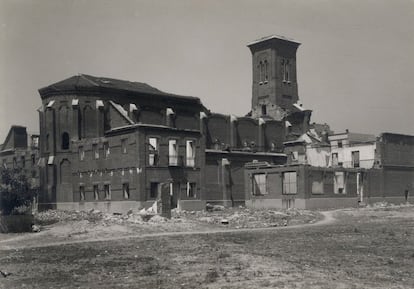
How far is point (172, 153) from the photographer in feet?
153

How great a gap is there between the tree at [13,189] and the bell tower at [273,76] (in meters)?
44.6

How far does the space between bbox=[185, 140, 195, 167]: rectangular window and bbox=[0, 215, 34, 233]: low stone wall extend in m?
20.4

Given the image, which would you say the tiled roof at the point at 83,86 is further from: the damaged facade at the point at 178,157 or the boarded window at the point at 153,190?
the boarded window at the point at 153,190

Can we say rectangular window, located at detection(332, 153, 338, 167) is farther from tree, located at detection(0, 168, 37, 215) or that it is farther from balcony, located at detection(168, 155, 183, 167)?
tree, located at detection(0, 168, 37, 215)

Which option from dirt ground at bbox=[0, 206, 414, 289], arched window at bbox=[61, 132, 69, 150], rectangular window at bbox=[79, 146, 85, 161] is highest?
arched window at bbox=[61, 132, 69, 150]

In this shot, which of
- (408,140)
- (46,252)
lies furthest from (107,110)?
(408,140)

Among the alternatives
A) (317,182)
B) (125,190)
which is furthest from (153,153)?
(317,182)

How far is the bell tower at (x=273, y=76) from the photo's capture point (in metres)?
73.6

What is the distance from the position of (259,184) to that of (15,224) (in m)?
29.2

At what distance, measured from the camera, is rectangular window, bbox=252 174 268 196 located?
52094 mm

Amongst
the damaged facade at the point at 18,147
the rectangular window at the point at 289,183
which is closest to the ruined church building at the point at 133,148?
the rectangular window at the point at 289,183

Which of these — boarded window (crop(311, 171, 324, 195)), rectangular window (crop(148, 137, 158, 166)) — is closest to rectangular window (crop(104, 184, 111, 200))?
rectangular window (crop(148, 137, 158, 166))

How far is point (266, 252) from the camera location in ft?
61.1

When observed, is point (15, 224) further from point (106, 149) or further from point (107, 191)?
point (106, 149)
